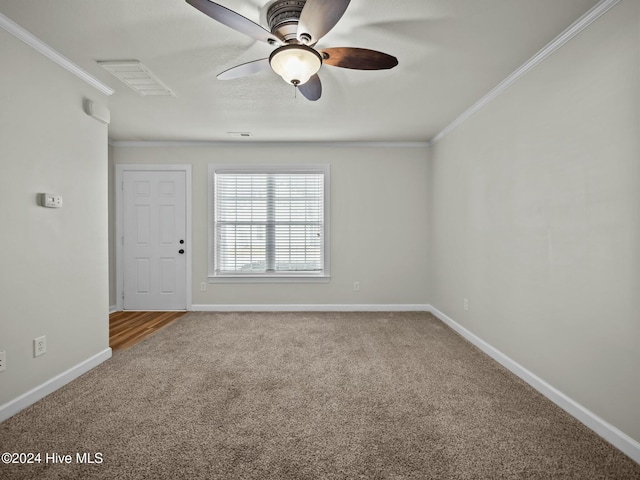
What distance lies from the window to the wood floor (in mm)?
945

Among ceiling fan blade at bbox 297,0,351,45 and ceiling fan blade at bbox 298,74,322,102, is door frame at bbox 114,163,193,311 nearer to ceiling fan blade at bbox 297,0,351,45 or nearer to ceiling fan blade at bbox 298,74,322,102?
ceiling fan blade at bbox 298,74,322,102

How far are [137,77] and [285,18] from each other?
63.6 inches

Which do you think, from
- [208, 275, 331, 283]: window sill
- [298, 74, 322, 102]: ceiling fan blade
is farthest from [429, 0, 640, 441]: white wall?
[208, 275, 331, 283]: window sill

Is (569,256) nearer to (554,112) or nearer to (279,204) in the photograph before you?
(554,112)

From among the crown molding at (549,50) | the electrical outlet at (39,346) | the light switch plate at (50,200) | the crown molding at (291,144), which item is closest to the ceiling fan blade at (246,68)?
the light switch plate at (50,200)

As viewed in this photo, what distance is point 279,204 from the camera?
4879 mm

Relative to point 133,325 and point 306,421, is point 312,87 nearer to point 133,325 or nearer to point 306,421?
point 306,421

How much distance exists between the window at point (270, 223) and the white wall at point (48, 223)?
6.42 ft

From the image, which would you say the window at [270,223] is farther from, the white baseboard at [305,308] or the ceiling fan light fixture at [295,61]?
the ceiling fan light fixture at [295,61]

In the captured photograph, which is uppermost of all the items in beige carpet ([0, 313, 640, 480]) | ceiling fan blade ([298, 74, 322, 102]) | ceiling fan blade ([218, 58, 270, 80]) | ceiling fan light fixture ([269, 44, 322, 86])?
ceiling fan blade ([218, 58, 270, 80])

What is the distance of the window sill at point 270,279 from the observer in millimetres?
4836

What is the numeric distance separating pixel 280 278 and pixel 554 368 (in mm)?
3402

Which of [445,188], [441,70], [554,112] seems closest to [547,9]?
[554,112]

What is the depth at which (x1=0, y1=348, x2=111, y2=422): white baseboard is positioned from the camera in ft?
6.79
